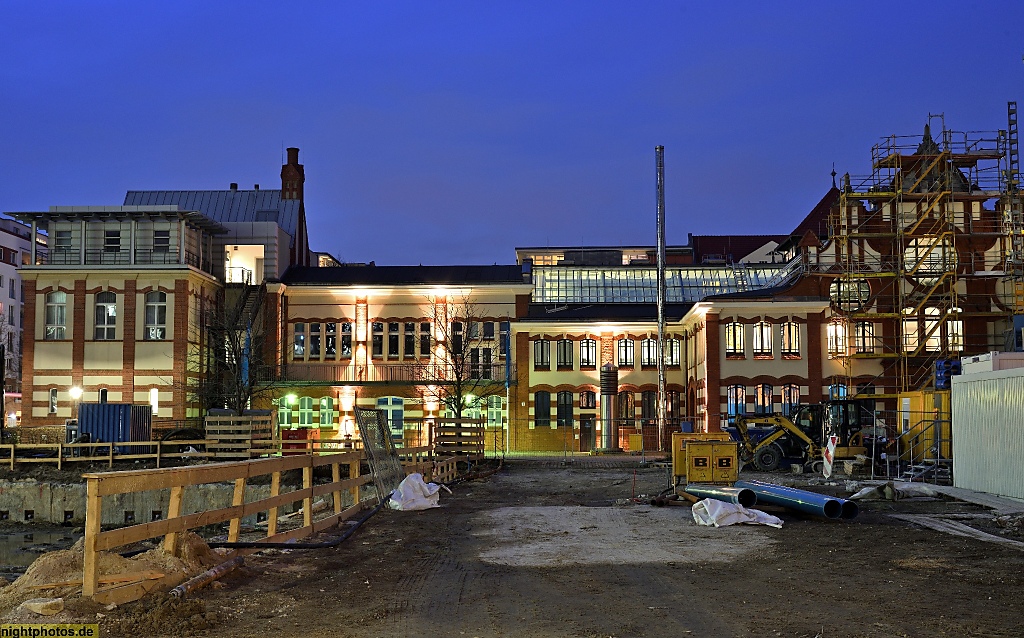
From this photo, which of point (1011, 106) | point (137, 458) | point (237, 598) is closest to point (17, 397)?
point (137, 458)

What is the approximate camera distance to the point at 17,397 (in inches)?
3027

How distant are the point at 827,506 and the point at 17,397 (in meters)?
74.1

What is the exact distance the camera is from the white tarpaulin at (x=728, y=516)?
1697cm

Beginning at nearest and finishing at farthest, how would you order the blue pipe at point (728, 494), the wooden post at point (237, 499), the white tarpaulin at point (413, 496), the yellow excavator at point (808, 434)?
the wooden post at point (237, 499)
the blue pipe at point (728, 494)
the white tarpaulin at point (413, 496)
the yellow excavator at point (808, 434)

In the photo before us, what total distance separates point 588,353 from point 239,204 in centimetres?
2409

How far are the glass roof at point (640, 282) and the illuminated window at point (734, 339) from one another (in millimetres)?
10126

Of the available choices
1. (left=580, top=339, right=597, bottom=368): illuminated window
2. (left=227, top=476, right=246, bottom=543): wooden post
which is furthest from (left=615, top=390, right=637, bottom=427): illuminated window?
(left=227, top=476, right=246, bottom=543): wooden post

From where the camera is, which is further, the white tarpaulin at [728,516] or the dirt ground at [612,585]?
the white tarpaulin at [728,516]

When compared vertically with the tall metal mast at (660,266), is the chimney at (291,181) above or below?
above

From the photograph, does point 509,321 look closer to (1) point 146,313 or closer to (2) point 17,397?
(1) point 146,313

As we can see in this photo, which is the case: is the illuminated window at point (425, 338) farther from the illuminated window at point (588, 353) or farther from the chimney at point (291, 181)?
the chimney at point (291, 181)

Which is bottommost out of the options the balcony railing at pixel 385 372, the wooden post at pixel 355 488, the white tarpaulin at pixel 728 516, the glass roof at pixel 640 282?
the white tarpaulin at pixel 728 516

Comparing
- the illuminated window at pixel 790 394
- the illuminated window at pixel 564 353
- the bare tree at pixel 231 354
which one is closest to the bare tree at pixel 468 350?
the illuminated window at pixel 564 353

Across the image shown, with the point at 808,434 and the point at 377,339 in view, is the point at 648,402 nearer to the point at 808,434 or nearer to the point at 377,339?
the point at 377,339
